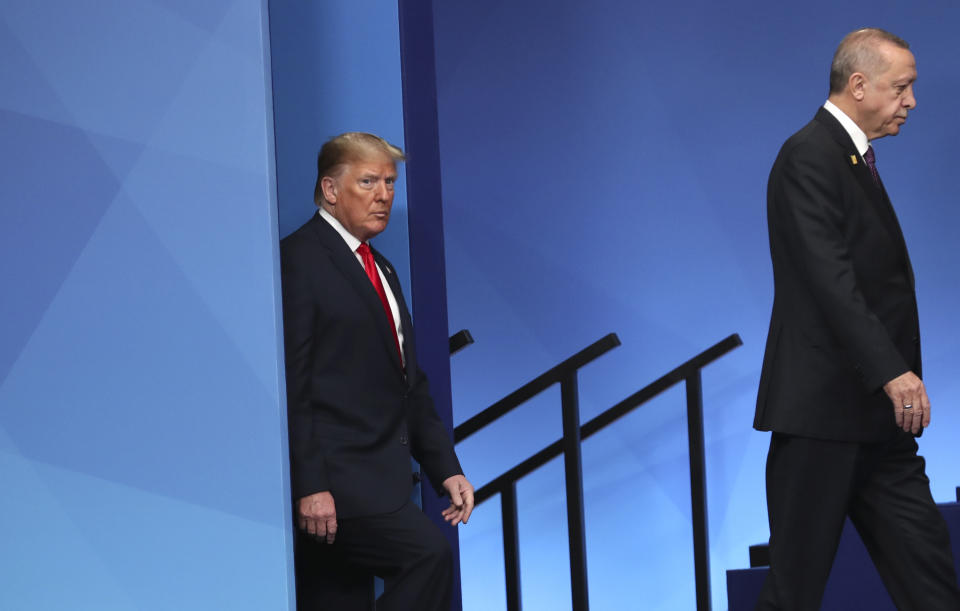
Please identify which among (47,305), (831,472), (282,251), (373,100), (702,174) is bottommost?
A: (831,472)

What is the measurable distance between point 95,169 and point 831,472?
168 cm

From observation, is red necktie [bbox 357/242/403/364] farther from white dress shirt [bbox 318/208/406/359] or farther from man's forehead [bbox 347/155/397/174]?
man's forehead [bbox 347/155/397/174]

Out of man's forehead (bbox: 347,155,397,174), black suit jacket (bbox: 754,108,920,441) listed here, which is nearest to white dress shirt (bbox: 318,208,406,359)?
man's forehead (bbox: 347,155,397,174)

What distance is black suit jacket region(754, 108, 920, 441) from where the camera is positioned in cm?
249

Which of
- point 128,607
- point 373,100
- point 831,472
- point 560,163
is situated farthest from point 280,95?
point 560,163

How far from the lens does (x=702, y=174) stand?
486 cm

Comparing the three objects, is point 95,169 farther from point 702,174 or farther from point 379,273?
point 702,174

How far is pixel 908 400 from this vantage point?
238 centimetres

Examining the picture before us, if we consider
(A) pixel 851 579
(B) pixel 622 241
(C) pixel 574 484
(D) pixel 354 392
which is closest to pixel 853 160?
(D) pixel 354 392

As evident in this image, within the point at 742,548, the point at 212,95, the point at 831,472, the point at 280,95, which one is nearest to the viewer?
the point at 212,95

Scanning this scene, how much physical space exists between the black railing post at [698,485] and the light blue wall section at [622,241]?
2.85 ft

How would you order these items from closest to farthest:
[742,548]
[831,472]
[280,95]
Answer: [831,472] → [280,95] → [742,548]

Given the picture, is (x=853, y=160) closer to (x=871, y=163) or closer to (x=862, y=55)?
(x=871, y=163)

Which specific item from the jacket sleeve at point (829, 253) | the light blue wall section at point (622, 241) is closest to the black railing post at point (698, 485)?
the light blue wall section at point (622, 241)
